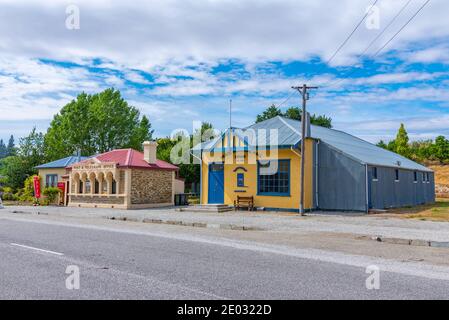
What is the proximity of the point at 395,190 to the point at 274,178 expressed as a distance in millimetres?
8835

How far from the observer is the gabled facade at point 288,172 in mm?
23219

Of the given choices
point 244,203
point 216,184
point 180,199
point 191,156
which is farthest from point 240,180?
point 191,156

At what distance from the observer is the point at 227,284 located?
6.55 meters

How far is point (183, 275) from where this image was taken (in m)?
7.22

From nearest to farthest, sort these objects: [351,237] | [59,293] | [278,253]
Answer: [59,293] < [278,253] < [351,237]

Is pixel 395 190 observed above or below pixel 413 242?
above

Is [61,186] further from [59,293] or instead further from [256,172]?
[59,293]

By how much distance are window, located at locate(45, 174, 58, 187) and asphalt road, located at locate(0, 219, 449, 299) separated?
28975mm

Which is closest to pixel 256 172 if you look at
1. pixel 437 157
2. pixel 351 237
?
Answer: pixel 351 237

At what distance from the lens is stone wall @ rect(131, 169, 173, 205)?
29078 mm

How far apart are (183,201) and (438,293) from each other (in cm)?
2766

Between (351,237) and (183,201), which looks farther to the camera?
(183,201)

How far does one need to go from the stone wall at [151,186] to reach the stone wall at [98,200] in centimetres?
91

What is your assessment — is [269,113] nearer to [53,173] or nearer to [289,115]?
[289,115]
